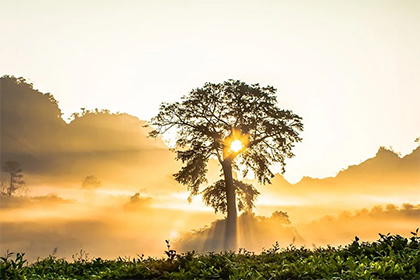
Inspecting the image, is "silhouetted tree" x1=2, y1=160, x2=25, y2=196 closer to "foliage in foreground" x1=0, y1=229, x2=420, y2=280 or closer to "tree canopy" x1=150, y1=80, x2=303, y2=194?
"tree canopy" x1=150, y1=80, x2=303, y2=194

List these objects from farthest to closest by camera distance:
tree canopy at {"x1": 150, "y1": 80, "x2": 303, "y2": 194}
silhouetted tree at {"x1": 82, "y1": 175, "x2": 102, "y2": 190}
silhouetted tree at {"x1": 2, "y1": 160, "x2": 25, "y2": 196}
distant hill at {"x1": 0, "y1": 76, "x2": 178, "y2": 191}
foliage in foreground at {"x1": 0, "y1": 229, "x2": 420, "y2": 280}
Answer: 1. distant hill at {"x1": 0, "y1": 76, "x2": 178, "y2": 191}
2. silhouetted tree at {"x1": 82, "y1": 175, "x2": 102, "y2": 190}
3. silhouetted tree at {"x1": 2, "y1": 160, "x2": 25, "y2": 196}
4. tree canopy at {"x1": 150, "y1": 80, "x2": 303, "y2": 194}
5. foliage in foreground at {"x1": 0, "y1": 229, "x2": 420, "y2": 280}

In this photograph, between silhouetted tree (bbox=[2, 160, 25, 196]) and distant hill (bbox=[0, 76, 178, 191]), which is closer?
silhouetted tree (bbox=[2, 160, 25, 196])

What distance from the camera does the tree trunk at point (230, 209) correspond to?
97.2ft

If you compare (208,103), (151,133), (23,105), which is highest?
(23,105)

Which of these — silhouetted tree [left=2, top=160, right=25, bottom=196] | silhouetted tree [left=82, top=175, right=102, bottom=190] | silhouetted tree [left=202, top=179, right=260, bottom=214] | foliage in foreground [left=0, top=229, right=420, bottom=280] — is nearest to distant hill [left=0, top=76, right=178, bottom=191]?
silhouetted tree [left=82, top=175, right=102, bottom=190]

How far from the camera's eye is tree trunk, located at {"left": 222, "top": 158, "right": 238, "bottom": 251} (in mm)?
29625

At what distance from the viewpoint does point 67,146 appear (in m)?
121

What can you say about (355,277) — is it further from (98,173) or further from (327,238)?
(98,173)

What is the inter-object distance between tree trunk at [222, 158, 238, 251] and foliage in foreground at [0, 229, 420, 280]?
1996 centimetres

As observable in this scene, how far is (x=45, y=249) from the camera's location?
56.7 meters

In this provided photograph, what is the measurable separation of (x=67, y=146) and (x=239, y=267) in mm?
120053

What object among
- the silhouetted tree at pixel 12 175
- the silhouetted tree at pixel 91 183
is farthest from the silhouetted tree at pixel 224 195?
the silhouetted tree at pixel 91 183

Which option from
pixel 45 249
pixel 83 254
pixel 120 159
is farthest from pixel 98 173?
pixel 83 254

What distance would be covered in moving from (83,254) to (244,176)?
69.1 feet
